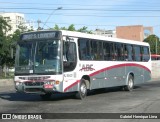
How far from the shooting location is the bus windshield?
15.9 metres

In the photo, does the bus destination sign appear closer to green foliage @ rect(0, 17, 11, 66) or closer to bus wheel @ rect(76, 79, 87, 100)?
bus wheel @ rect(76, 79, 87, 100)

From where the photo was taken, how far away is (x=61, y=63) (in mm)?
15922

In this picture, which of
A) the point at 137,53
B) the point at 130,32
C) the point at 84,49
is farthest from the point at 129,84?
the point at 130,32

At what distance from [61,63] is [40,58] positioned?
0.91m

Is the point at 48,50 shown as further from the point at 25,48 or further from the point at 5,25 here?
the point at 5,25

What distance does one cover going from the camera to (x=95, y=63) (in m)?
19.0

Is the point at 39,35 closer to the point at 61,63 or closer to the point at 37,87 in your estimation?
the point at 61,63

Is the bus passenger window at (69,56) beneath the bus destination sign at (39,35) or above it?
beneath

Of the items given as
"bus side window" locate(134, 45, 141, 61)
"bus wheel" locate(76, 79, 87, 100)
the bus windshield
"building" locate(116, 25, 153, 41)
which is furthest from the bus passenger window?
"building" locate(116, 25, 153, 41)

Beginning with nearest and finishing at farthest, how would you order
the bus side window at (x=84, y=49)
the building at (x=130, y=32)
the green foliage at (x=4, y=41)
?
the bus side window at (x=84, y=49) < the green foliage at (x=4, y=41) < the building at (x=130, y=32)

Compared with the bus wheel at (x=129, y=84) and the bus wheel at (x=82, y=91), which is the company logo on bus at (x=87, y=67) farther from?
the bus wheel at (x=129, y=84)

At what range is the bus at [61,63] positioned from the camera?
15914 mm

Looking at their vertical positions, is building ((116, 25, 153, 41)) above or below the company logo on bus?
above

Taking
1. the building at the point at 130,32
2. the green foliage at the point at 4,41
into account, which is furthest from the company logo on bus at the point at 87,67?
the building at the point at 130,32
